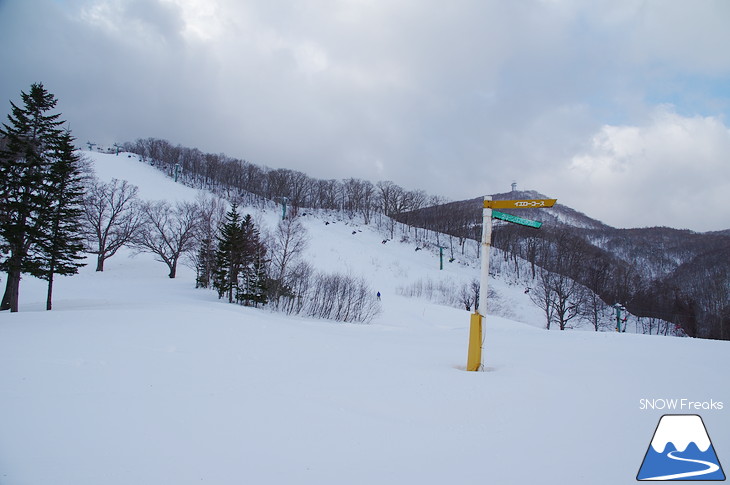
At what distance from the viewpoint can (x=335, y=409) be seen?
15.4 ft

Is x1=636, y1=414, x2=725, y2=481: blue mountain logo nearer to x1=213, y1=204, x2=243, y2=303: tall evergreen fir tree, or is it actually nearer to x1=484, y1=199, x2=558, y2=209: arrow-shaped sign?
x1=484, y1=199, x2=558, y2=209: arrow-shaped sign

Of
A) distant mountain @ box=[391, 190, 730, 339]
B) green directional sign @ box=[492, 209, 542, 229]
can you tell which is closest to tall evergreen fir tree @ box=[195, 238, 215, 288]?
green directional sign @ box=[492, 209, 542, 229]

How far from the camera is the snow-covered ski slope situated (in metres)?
3.24

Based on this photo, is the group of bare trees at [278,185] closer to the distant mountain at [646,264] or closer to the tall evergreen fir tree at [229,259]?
the distant mountain at [646,264]

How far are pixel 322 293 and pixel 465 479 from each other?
28.1 meters

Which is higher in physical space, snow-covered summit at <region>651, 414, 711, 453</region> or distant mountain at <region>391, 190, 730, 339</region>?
distant mountain at <region>391, 190, 730, 339</region>

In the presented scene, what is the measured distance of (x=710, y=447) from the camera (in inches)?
136

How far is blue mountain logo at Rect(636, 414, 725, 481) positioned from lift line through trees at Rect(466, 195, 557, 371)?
134 inches

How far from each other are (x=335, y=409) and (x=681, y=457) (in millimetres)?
3693

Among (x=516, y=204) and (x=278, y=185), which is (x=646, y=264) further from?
(x=516, y=204)

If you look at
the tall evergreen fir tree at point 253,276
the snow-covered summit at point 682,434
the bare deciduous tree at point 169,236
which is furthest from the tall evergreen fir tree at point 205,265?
the snow-covered summit at point 682,434

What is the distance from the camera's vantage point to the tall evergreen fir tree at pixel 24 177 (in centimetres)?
1811

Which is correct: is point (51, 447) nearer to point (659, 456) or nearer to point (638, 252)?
point (659, 456)

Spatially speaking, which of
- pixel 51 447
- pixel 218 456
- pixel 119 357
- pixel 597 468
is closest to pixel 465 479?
pixel 597 468
